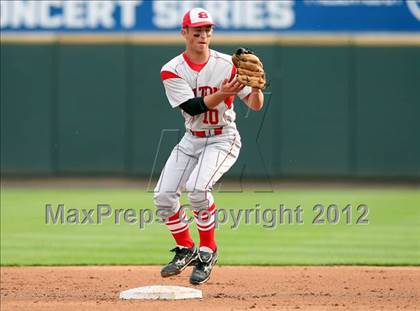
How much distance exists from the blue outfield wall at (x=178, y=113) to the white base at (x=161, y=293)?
10365mm

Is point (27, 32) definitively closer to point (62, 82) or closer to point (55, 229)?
point (62, 82)

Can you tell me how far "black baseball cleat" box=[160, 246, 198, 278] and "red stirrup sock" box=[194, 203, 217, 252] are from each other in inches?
7.6

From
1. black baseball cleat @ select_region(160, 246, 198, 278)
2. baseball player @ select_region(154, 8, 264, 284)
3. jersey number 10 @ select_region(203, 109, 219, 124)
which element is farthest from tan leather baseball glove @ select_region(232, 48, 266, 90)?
black baseball cleat @ select_region(160, 246, 198, 278)

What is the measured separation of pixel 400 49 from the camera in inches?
710

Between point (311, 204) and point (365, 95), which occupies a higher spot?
point (365, 95)

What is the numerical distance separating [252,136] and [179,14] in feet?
8.65

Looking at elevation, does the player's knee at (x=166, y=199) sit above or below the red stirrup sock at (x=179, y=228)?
above

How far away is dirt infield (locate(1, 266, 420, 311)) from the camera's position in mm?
6770

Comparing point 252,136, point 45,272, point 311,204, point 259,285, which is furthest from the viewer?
point 252,136

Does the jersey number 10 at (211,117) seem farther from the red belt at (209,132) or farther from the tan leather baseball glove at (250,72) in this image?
the tan leather baseball glove at (250,72)

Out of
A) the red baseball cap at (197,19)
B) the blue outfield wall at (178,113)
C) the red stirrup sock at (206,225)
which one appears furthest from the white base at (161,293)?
the blue outfield wall at (178,113)

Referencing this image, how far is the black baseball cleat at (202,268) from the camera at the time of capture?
7168 millimetres

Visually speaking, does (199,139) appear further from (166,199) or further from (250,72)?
(250,72)

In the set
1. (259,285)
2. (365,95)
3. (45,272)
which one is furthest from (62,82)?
(259,285)
